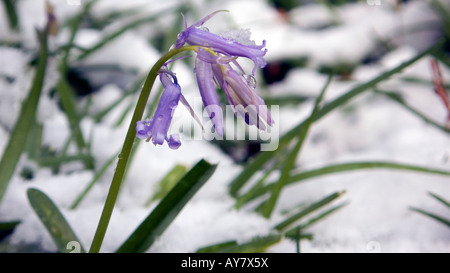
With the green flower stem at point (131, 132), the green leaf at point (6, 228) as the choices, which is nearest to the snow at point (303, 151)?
the green leaf at point (6, 228)

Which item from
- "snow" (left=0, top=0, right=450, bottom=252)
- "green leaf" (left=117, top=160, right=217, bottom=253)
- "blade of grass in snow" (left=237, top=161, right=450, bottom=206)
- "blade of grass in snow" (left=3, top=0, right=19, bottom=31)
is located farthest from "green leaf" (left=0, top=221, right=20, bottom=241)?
"blade of grass in snow" (left=3, top=0, right=19, bottom=31)

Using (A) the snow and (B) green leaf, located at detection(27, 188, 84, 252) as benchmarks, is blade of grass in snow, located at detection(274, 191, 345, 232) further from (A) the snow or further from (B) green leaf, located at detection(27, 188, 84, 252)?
(B) green leaf, located at detection(27, 188, 84, 252)

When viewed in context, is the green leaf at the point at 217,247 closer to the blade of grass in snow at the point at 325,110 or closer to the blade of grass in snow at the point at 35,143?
the blade of grass in snow at the point at 325,110

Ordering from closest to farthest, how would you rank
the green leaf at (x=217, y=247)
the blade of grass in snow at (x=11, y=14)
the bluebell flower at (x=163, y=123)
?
the bluebell flower at (x=163, y=123), the green leaf at (x=217, y=247), the blade of grass in snow at (x=11, y=14)

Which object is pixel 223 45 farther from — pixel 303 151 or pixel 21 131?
pixel 303 151

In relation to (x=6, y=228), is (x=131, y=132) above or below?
above

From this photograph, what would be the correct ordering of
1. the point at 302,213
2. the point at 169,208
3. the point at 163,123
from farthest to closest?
the point at 302,213
the point at 169,208
the point at 163,123

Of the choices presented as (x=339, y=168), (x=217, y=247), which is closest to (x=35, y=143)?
(x=217, y=247)
